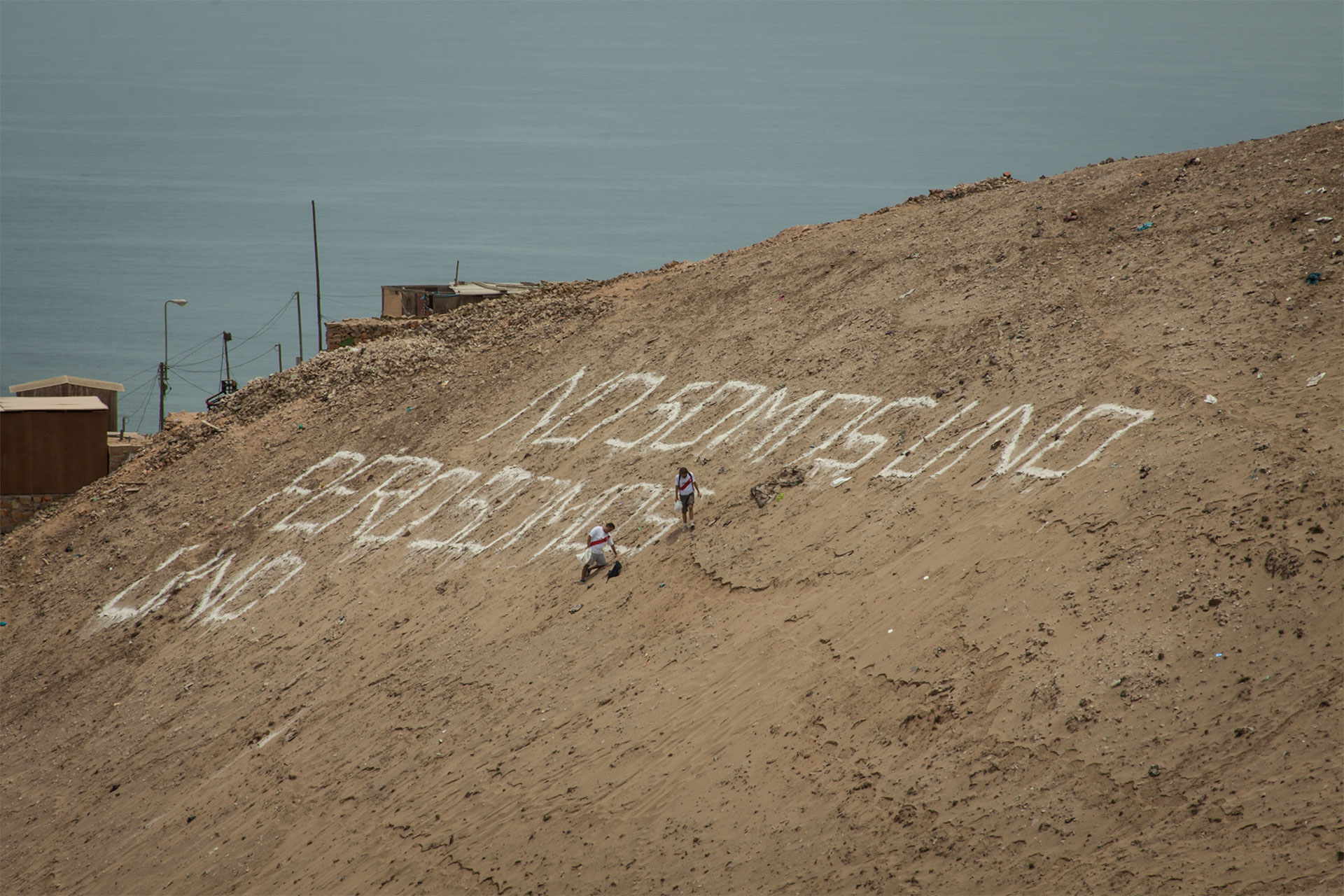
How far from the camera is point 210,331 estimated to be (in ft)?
393

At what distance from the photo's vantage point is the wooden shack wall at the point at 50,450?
83.9 feet

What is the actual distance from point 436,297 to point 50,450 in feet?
29.2

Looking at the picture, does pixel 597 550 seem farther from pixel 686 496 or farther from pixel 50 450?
pixel 50 450

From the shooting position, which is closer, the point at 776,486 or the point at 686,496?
the point at 686,496

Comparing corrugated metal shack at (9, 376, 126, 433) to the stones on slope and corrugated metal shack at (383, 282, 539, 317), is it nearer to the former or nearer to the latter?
corrugated metal shack at (383, 282, 539, 317)

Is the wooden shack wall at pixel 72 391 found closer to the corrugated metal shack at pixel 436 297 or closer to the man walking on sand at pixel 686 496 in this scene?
the corrugated metal shack at pixel 436 297

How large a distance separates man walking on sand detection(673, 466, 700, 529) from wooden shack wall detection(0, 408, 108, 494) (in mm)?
14884

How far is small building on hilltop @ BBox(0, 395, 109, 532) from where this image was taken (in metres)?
25.5

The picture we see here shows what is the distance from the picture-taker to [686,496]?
16.9m

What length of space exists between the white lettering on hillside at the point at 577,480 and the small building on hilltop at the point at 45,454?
4.98m

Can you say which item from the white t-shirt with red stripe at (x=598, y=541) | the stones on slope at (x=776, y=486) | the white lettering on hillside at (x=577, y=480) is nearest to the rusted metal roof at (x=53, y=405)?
the white lettering on hillside at (x=577, y=480)

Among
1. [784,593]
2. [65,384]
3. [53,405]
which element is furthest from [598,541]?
[65,384]

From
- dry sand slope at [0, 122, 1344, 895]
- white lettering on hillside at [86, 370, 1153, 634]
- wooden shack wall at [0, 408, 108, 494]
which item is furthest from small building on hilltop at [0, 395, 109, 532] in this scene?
white lettering on hillside at [86, 370, 1153, 634]

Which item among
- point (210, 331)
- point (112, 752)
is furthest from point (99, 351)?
point (112, 752)
